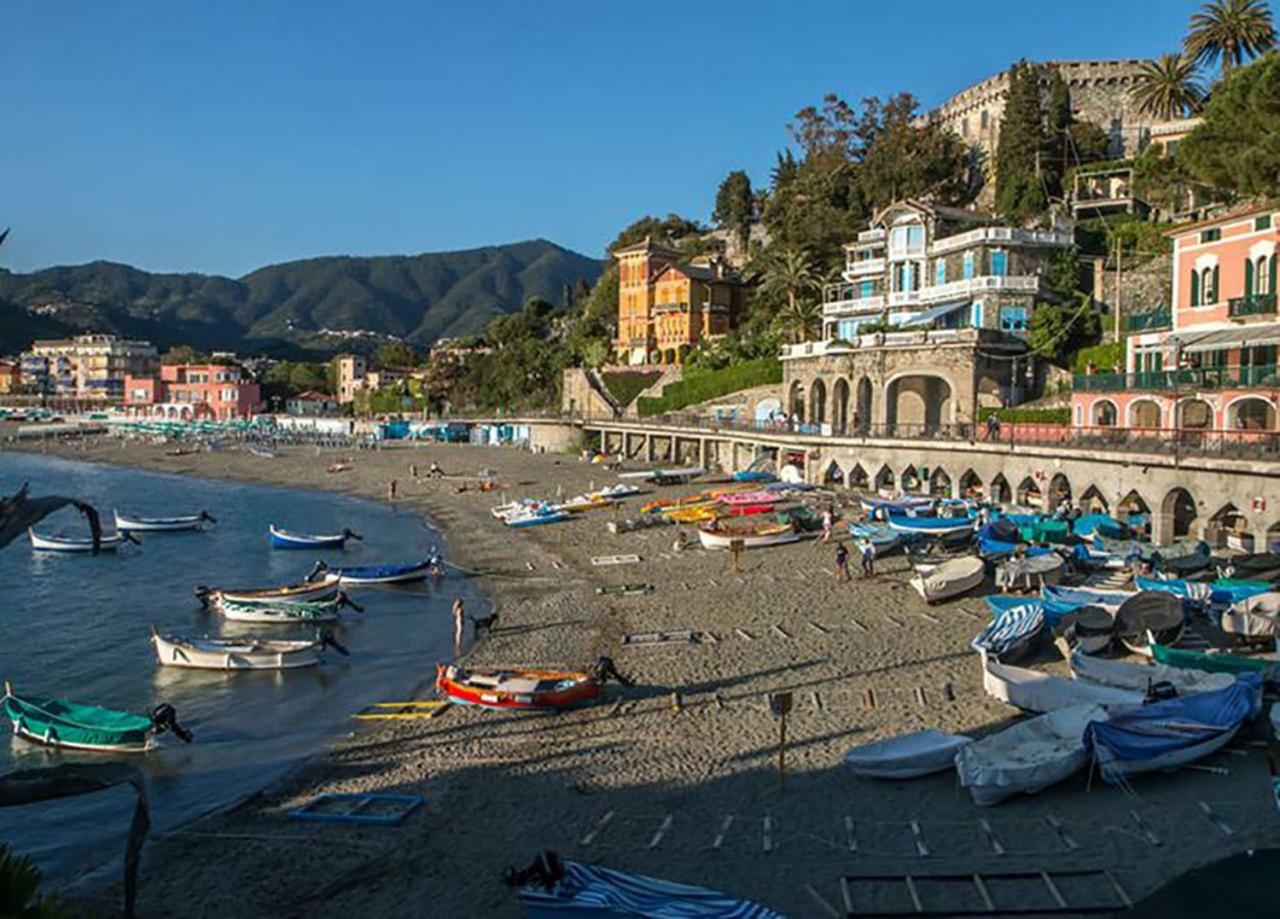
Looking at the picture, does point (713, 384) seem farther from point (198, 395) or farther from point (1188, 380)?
point (198, 395)

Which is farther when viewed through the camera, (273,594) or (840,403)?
(840,403)

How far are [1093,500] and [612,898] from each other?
101 ft

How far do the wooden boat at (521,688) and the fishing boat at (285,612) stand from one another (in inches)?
380

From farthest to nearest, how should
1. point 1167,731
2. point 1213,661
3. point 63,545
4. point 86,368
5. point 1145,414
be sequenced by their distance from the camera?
point 86,368, point 63,545, point 1145,414, point 1213,661, point 1167,731

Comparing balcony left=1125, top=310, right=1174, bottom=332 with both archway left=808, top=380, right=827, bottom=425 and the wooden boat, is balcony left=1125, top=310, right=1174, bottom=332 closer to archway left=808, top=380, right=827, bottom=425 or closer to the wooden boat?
archway left=808, top=380, right=827, bottom=425

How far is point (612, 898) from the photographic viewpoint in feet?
34.3

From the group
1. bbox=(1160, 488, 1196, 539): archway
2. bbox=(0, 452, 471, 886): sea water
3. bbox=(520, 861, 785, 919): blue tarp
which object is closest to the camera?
bbox=(520, 861, 785, 919): blue tarp

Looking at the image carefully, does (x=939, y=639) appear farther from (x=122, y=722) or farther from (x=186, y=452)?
(x=186, y=452)

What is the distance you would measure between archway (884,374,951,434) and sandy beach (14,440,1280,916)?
1024 inches

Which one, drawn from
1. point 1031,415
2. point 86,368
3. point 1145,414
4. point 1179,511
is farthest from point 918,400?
point 86,368

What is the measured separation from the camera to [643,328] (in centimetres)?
9112

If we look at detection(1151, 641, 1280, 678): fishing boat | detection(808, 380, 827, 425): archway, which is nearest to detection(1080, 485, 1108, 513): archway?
detection(1151, 641, 1280, 678): fishing boat

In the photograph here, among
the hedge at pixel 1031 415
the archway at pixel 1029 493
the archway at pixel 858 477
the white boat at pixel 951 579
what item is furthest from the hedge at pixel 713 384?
the white boat at pixel 951 579

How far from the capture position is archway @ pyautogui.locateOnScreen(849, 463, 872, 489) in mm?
48875
